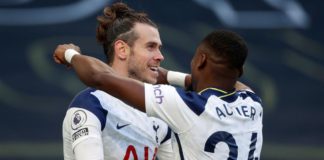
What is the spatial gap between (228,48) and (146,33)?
43.4 inches

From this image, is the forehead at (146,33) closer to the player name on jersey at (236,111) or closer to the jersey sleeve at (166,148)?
the jersey sleeve at (166,148)

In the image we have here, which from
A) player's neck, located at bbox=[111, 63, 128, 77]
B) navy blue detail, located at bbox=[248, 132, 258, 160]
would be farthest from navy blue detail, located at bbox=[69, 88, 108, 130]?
navy blue detail, located at bbox=[248, 132, 258, 160]

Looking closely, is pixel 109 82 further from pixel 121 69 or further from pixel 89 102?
pixel 121 69

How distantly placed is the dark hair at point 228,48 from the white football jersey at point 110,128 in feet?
2.75

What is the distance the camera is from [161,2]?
25.4 feet

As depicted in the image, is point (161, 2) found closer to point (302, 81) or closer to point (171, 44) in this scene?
point (171, 44)

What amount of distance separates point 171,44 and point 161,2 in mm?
364

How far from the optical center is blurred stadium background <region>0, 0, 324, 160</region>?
25.0 feet

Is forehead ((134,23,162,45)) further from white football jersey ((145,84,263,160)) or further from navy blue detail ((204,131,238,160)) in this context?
navy blue detail ((204,131,238,160))

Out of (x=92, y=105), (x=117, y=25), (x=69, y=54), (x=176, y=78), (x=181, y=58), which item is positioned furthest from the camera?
(x=181, y=58)

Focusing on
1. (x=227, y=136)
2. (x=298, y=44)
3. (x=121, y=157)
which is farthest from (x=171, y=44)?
(x=227, y=136)

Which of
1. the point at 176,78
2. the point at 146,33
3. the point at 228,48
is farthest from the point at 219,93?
the point at 176,78

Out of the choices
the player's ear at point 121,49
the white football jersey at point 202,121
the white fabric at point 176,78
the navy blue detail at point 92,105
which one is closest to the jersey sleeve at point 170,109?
the white football jersey at point 202,121

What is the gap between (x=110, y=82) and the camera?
4.37 m
